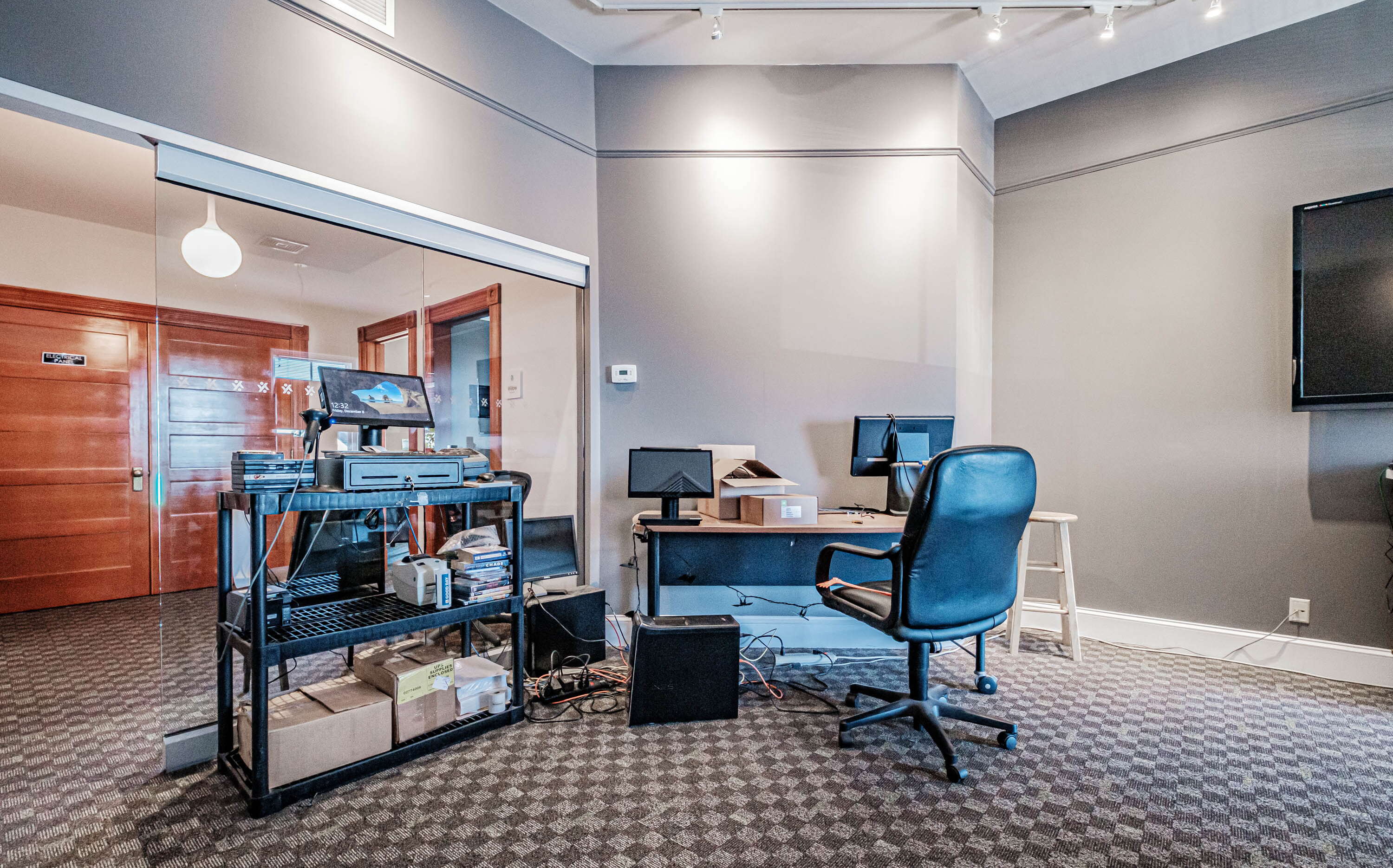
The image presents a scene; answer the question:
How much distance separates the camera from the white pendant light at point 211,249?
2238 millimetres

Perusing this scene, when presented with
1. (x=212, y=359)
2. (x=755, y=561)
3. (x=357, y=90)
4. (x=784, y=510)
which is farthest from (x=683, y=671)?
(x=357, y=90)

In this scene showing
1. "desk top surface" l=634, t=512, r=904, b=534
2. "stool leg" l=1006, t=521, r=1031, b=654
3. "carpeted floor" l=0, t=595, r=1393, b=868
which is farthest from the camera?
"stool leg" l=1006, t=521, r=1031, b=654

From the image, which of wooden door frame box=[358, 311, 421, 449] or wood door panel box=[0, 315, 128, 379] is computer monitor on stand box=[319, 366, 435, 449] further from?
wood door panel box=[0, 315, 128, 379]

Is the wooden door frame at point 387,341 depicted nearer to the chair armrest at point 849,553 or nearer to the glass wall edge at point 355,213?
the glass wall edge at point 355,213

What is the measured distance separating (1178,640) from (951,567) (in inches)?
94.7

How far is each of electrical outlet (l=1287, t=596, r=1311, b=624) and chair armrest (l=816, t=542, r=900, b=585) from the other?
248cm

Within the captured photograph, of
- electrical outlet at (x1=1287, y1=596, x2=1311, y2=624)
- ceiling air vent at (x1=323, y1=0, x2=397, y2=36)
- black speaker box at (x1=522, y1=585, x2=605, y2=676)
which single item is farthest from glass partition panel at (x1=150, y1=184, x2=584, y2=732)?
electrical outlet at (x1=1287, y1=596, x2=1311, y2=624)

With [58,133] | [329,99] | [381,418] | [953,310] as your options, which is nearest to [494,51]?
[329,99]

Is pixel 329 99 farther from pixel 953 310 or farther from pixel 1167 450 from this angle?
pixel 1167 450

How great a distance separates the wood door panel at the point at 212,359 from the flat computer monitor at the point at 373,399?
26 centimetres

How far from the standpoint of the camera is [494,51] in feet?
10.4

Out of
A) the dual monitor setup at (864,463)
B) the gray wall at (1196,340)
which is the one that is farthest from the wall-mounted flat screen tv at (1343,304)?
the dual monitor setup at (864,463)

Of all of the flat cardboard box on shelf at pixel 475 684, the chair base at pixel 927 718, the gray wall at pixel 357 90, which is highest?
the gray wall at pixel 357 90

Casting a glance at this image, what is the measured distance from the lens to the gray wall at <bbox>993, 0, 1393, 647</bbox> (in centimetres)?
313
